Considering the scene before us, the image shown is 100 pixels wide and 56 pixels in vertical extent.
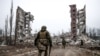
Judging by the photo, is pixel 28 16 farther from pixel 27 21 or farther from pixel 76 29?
pixel 76 29

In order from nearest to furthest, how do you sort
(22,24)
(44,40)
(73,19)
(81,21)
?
(44,40), (22,24), (81,21), (73,19)

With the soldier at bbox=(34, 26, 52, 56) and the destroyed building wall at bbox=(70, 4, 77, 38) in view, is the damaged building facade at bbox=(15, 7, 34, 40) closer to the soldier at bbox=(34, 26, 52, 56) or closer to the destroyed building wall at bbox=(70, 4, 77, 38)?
the destroyed building wall at bbox=(70, 4, 77, 38)

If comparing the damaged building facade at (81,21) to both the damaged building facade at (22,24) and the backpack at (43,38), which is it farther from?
the backpack at (43,38)

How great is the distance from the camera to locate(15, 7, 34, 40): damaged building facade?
41.1m

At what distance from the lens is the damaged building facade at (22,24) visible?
135ft

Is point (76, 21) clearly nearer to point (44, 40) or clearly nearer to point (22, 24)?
point (22, 24)

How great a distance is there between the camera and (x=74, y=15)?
2328 inches

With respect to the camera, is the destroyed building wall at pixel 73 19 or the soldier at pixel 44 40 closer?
the soldier at pixel 44 40

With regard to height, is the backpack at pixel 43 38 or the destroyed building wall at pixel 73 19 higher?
the destroyed building wall at pixel 73 19

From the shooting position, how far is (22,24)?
44.6 meters

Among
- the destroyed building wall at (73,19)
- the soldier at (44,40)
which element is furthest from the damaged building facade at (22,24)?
the soldier at (44,40)

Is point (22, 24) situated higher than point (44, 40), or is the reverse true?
point (22, 24)

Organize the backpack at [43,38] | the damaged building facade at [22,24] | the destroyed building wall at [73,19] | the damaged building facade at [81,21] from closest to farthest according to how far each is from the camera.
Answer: the backpack at [43,38], the damaged building facade at [22,24], the damaged building facade at [81,21], the destroyed building wall at [73,19]

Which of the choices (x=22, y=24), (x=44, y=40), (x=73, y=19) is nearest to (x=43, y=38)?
(x=44, y=40)
